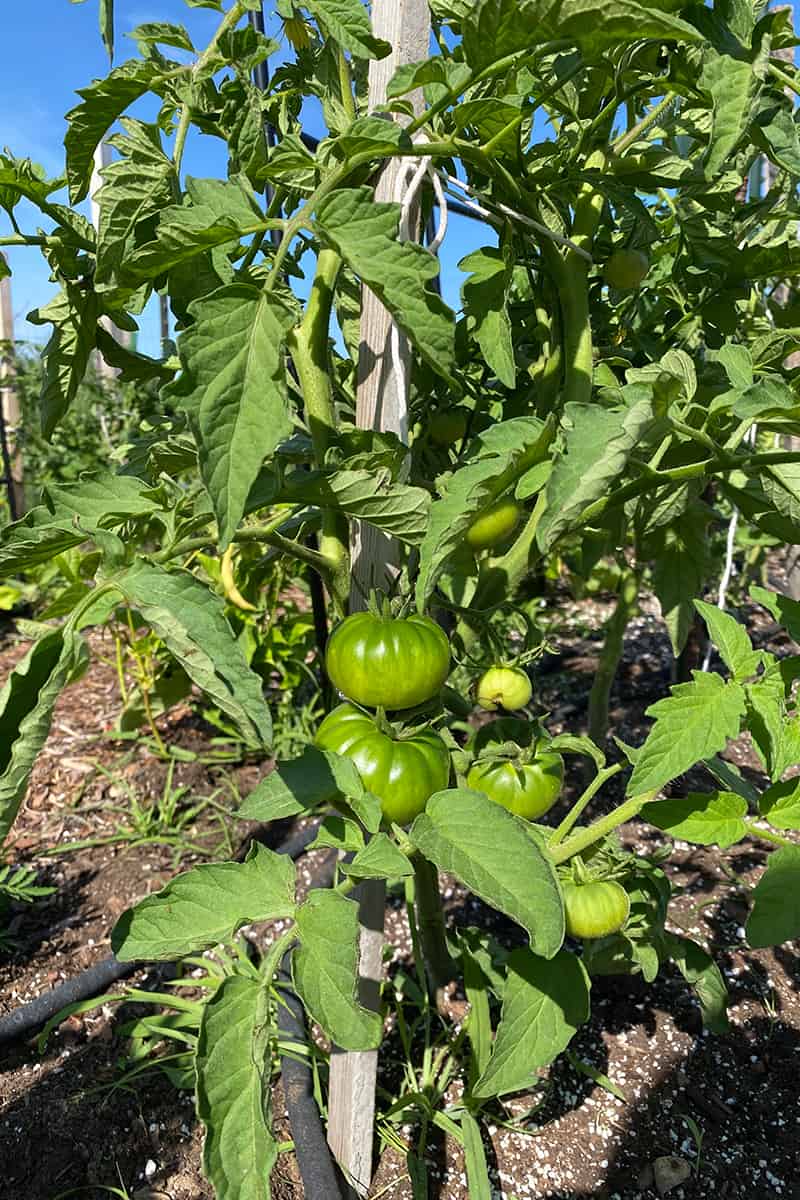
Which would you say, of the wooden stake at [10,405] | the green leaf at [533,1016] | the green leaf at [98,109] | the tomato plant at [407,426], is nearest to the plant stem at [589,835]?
the tomato plant at [407,426]

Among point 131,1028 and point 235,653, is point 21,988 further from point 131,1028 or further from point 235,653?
point 235,653

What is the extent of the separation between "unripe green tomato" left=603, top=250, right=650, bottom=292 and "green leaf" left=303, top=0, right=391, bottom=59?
14.6 inches

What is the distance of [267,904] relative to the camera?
72cm

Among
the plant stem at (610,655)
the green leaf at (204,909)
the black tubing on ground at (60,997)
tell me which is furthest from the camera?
the plant stem at (610,655)

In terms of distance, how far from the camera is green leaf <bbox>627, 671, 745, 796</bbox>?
0.75 metres

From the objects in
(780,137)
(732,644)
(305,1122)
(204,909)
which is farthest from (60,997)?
(780,137)

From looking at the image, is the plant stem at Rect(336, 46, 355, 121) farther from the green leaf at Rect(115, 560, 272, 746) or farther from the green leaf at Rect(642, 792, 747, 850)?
the green leaf at Rect(642, 792, 747, 850)

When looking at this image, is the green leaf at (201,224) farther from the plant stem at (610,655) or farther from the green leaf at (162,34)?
the plant stem at (610,655)

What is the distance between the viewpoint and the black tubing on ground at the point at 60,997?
4.62 ft

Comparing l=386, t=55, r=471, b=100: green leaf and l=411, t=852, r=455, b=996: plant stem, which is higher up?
l=386, t=55, r=471, b=100: green leaf

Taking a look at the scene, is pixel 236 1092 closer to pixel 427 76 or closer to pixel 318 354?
pixel 318 354

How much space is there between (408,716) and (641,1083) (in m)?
0.88

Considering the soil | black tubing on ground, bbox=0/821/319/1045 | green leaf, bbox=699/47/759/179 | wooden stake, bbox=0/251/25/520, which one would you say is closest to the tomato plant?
green leaf, bbox=699/47/759/179

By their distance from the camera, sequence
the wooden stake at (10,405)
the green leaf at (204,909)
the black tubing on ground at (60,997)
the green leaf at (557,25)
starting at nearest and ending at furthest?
the green leaf at (557,25)
the green leaf at (204,909)
the black tubing on ground at (60,997)
the wooden stake at (10,405)
